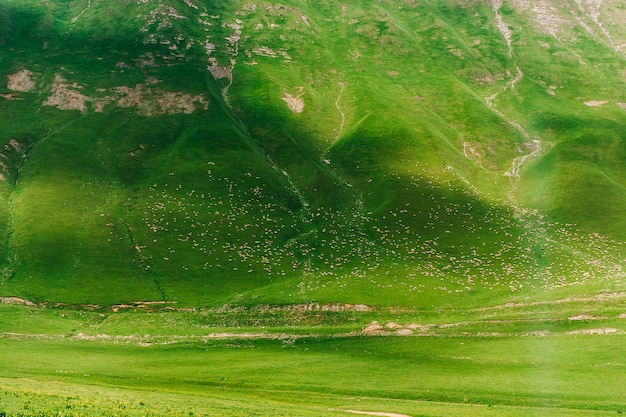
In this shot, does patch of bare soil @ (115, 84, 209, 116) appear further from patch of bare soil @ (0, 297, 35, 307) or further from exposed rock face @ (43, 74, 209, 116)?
patch of bare soil @ (0, 297, 35, 307)

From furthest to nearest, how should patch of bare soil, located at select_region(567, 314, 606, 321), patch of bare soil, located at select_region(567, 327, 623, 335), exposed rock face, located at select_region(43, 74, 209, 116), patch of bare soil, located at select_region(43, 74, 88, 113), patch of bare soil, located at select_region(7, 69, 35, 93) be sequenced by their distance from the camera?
patch of bare soil, located at select_region(7, 69, 35, 93) → exposed rock face, located at select_region(43, 74, 209, 116) → patch of bare soil, located at select_region(43, 74, 88, 113) → patch of bare soil, located at select_region(567, 314, 606, 321) → patch of bare soil, located at select_region(567, 327, 623, 335)

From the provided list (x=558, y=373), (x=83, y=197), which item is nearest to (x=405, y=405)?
(x=558, y=373)

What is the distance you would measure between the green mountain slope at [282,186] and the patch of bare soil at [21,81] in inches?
31.4

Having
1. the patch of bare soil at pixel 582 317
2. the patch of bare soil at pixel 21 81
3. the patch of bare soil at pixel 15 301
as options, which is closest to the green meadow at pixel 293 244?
the patch of bare soil at pixel 21 81

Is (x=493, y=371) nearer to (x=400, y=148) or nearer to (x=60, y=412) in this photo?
(x=60, y=412)

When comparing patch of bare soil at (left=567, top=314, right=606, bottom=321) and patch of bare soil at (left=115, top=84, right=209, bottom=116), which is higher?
patch of bare soil at (left=115, top=84, right=209, bottom=116)

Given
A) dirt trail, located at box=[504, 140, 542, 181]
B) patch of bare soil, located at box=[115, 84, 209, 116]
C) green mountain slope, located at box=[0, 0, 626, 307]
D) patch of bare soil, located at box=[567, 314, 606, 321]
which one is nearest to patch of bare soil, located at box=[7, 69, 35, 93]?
green mountain slope, located at box=[0, 0, 626, 307]

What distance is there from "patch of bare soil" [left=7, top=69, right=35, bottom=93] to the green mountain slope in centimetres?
80

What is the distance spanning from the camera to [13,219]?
362 feet

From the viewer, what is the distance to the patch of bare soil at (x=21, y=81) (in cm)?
16062

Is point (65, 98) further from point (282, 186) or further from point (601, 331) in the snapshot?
point (601, 331)

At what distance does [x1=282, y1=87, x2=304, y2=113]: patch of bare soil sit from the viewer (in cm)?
17738

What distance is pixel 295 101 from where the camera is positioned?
182000 millimetres

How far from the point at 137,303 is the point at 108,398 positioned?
5080cm
